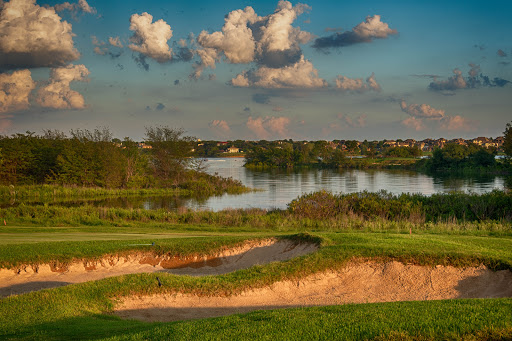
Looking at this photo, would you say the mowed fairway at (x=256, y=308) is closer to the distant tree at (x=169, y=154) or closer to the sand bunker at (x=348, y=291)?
the sand bunker at (x=348, y=291)

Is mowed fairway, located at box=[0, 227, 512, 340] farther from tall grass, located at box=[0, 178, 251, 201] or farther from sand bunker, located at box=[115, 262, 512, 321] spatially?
tall grass, located at box=[0, 178, 251, 201]

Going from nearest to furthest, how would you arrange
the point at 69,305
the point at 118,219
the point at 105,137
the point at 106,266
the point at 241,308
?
the point at 69,305, the point at 241,308, the point at 106,266, the point at 118,219, the point at 105,137

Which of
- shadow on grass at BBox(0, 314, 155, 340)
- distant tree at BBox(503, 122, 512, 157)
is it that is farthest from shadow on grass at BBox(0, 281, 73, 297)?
distant tree at BBox(503, 122, 512, 157)

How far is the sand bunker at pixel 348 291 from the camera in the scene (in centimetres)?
832

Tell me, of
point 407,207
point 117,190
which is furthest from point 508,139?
point 117,190

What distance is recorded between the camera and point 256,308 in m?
8.55

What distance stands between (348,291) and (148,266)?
5777 mm

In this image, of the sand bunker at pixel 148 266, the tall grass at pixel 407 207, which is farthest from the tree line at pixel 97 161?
the sand bunker at pixel 148 266

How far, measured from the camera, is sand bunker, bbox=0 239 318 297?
11031mm

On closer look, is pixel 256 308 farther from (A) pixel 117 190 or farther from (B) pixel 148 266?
(A) pixel 117 190

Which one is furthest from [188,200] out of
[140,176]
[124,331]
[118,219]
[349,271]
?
[124,331]

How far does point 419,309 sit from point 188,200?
42531mm

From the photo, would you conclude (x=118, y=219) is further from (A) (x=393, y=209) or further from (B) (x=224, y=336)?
(B) (x=224, y=336)

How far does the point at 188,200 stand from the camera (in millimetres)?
47469
